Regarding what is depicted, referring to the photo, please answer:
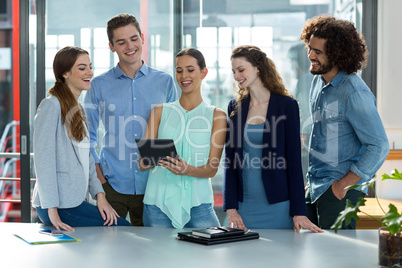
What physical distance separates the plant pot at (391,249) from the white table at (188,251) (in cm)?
6

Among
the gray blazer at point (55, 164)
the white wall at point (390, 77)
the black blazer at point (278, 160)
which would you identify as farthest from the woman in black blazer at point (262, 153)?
the white wall at point (390, 77)

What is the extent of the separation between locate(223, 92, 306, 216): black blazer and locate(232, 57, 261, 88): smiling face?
0.46ft

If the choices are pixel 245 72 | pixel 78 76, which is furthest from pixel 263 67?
pixel 78 76

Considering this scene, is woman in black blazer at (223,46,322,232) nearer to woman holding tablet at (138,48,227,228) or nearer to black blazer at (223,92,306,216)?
black blazer at (223,92,306,216)

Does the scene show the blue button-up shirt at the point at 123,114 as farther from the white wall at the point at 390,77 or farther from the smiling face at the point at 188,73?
the white wall at the point at 390,77

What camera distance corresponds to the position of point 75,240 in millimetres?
1775

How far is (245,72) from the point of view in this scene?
2270 mm

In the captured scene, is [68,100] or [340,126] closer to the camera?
[68,100]

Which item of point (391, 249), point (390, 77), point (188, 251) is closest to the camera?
point (391, 249)

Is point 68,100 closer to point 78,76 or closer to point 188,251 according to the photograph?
point 78,76

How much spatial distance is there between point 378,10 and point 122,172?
7.64 ft

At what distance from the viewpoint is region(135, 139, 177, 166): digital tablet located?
2.09 meters

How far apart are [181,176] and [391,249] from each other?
111cm

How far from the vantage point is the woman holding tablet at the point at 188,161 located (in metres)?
2.23
